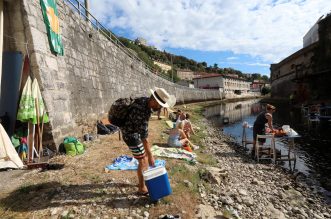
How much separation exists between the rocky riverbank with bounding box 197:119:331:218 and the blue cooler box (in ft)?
2.87

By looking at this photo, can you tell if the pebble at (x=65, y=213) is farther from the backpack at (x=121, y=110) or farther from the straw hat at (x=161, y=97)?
the straw hat at (x=161, y=97)

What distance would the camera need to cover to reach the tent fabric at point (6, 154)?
676cm

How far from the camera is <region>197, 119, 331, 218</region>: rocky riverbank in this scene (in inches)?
249

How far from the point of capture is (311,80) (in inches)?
1635

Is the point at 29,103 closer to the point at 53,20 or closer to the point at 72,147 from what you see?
the point at 72,147

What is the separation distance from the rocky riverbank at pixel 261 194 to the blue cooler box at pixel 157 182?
0.88 metres

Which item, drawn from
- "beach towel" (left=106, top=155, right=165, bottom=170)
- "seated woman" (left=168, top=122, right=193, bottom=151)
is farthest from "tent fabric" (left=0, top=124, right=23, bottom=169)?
"seated woman" (left=168, top=122, right=193, bottom=151)

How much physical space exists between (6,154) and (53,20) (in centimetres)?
488

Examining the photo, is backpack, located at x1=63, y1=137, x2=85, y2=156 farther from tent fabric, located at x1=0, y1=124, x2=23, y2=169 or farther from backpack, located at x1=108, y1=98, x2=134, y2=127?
backpack, located at x1=108, y1=98, x2=134, y2=127

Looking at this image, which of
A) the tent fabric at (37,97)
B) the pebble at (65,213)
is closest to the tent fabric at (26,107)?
the tent fabric at (37,97)

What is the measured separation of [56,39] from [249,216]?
8.15 metres

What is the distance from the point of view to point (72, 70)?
1100 centimetres

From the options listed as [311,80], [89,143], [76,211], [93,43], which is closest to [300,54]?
[311,80]

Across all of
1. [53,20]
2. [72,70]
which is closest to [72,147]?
[72,70]
